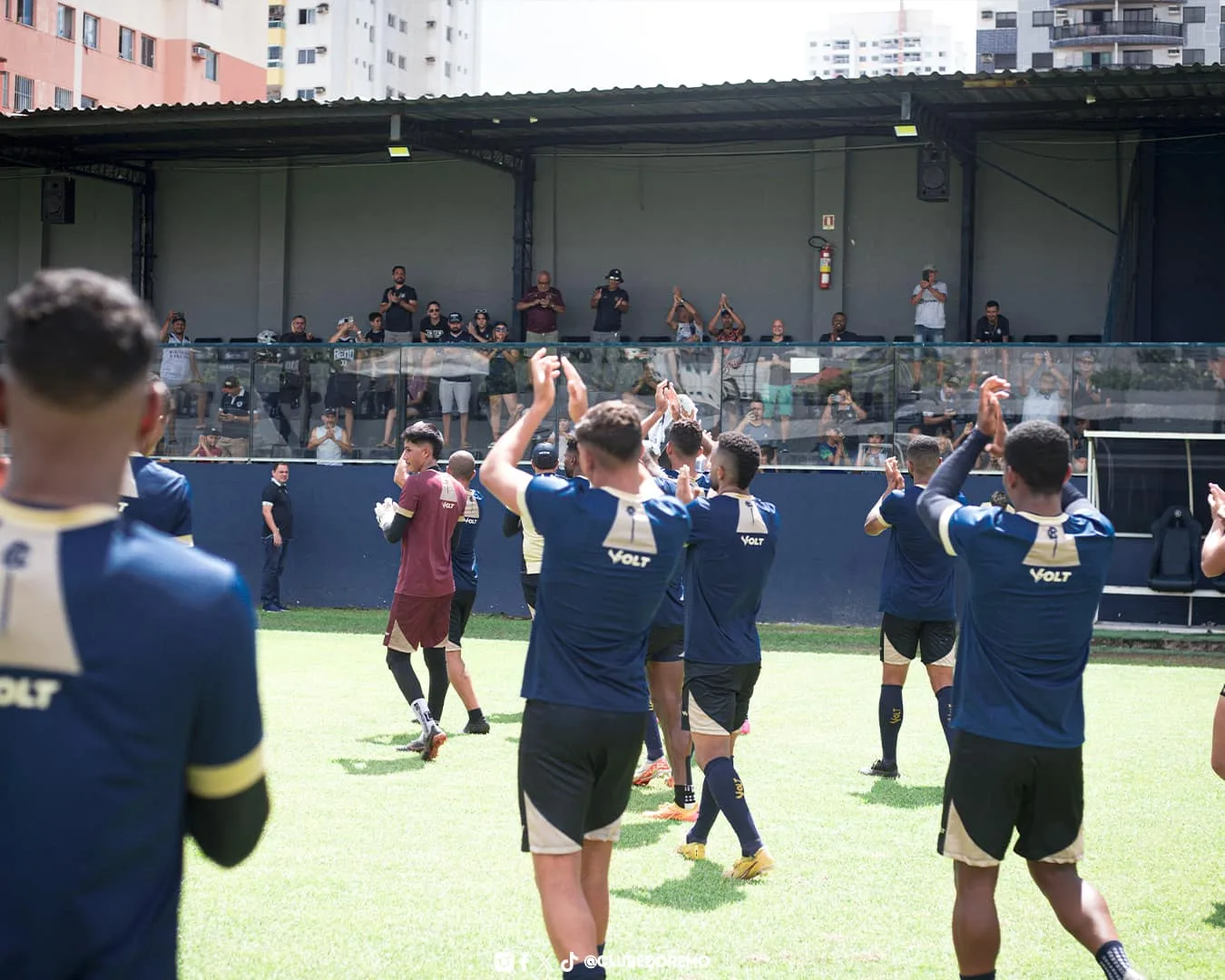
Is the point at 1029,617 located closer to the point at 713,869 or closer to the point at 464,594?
the point at 713,869

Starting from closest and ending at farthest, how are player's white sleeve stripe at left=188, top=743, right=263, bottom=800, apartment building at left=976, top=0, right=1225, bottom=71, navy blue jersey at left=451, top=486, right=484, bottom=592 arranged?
player's white sleeve stripe at left=188, top=743, right=263, bottom=800 → navy blue jersey at left=451, top=486, right=484, bottom=592 → apartment building at left=976, top=0, right=1225, bottom=71

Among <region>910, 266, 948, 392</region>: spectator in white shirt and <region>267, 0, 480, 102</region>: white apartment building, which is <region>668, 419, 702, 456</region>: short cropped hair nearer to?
<region>910, 266, 948, 392</region>: spectator in white shirt

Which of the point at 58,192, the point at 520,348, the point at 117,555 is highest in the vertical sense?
the point at 58,192

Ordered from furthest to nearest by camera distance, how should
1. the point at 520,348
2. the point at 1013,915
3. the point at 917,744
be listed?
the point at 520,348, the point at 917,744, the point at 1013,915

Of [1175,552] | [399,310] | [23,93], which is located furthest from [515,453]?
[23,93]

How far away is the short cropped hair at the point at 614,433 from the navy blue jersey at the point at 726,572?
1977 mm

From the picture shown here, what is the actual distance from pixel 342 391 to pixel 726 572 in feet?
44.6

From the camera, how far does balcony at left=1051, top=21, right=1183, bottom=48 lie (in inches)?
3812

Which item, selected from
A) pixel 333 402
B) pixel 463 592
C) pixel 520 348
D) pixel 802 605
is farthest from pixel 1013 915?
pixel 333 402

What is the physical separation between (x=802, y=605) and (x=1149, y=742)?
751 centimetres

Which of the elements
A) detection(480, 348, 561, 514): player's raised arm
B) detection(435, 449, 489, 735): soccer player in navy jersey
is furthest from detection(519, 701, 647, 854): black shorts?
detection(435, 449, 489, 735): soccer player in navy jersey

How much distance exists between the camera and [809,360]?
17922 millimetres

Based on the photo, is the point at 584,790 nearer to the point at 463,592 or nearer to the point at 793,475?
the point at 463,592

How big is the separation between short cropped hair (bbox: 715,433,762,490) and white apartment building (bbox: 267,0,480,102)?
95.6 m
